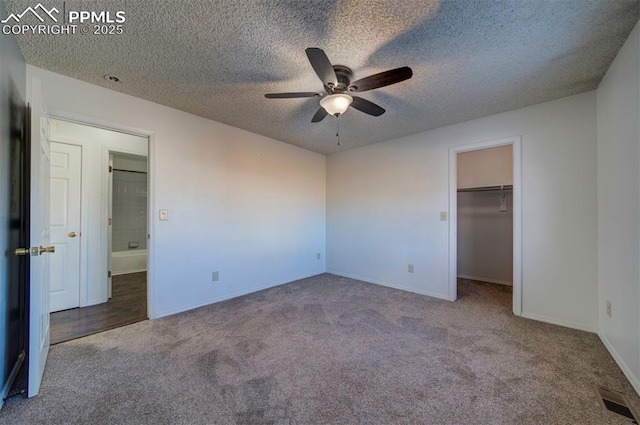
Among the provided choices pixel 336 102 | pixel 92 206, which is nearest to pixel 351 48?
pixel 336 102

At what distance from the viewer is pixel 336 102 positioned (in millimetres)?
2062

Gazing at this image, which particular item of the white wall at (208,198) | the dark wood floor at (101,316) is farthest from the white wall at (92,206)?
the white wall at (208,198)

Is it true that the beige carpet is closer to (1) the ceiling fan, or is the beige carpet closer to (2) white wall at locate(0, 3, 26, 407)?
(2) white wall at locate(0, 3, 26, 407)

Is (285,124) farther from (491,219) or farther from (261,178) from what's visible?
(491,219)

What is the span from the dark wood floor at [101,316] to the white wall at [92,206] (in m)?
0.22

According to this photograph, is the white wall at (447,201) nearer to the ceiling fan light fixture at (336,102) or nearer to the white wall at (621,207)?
the white wall at (621,207)

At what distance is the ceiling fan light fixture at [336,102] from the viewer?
6.63ft

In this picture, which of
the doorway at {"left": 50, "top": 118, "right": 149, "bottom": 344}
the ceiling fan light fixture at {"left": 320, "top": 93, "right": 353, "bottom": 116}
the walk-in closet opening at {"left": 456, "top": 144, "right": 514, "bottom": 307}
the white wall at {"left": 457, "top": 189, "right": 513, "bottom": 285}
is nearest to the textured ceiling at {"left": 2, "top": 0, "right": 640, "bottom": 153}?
the ceiling fan light fixture at {"left": 320, "top": 93, "right": 353, "bottom": 116}

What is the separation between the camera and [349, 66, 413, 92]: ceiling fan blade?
168 centimetres

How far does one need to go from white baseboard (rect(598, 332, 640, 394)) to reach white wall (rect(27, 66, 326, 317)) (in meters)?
3.65

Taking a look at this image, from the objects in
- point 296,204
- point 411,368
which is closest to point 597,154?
point 411,368

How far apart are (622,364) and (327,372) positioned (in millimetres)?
2176

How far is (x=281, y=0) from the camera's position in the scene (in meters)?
1.49

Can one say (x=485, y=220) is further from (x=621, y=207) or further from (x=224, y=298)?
(x=224, y=298)
